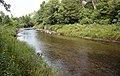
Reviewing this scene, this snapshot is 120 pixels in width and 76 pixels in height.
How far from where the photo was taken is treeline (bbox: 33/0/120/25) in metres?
29.7

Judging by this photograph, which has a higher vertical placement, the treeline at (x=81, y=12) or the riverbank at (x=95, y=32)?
the treeline at (x=81, y=12)

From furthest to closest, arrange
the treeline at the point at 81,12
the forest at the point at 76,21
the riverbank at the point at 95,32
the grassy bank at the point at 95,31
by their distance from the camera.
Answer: the treeline at the point at 81,12, the grassy bank at the point at 95,31, the riverbank at the point at 95,32, the forest at the point at 76,21

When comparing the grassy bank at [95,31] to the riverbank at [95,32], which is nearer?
the riverbank at [95,32]

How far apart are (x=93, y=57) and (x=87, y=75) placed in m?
4.90

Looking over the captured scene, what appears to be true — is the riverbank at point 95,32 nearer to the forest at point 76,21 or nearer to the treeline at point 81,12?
the forest at point 76,21

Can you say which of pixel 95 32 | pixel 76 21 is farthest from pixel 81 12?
pixel 95 32

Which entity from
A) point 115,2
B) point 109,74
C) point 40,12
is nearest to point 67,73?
point 109,74

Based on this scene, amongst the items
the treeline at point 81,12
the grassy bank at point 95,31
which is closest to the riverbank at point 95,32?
the grassy bank at point 95,31

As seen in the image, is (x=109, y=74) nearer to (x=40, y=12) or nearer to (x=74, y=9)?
(x=74, y=9)

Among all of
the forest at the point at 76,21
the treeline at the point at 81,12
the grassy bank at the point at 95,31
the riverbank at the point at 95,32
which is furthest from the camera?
the treeline at the point at 81,12

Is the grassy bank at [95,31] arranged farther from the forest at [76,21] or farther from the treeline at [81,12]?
the treeline at [81,12]

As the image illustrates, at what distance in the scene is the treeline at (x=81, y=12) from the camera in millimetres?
29709

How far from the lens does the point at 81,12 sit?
39.0 meters

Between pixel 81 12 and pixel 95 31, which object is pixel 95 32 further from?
pixel 81 12
